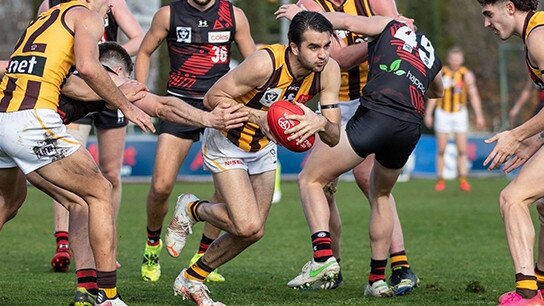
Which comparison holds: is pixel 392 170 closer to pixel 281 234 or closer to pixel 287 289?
pixel 287 289

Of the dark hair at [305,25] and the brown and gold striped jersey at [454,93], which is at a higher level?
the dark hair at [305,25]

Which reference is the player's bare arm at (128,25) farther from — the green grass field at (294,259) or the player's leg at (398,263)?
the player's leg at (398,263)

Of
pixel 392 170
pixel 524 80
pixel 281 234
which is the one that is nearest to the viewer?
pixel 392 170

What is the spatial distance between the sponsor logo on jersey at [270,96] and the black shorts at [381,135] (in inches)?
26.3

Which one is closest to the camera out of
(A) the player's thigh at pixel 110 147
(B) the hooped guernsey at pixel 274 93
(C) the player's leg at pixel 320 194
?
(B) the hooped guernsey at pixel 274 93

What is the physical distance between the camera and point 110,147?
9.89 m

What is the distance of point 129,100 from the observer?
23.8 feet

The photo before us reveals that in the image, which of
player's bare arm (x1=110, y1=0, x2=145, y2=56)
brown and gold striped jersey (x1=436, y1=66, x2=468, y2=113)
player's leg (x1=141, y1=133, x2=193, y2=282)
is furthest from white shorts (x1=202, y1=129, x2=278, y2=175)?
brown and gold striped jersey (x1=436, y1=66, x2=468, y2=113)

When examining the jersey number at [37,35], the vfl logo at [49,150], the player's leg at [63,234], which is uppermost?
the jersey number at [37,35]

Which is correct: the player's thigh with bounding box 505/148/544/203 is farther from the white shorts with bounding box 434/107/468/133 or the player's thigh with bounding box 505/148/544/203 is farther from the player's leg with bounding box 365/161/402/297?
the white shorts with bounding box 434/107/468/133

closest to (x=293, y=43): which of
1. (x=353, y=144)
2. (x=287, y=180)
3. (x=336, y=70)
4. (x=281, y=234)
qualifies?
(x=336, y=70)

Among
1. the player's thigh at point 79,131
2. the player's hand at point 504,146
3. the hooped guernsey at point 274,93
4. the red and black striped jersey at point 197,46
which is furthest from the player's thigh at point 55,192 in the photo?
the player's hand at point 504,146

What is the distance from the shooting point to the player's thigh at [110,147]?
9.85 meters

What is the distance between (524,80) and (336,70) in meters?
23.5
